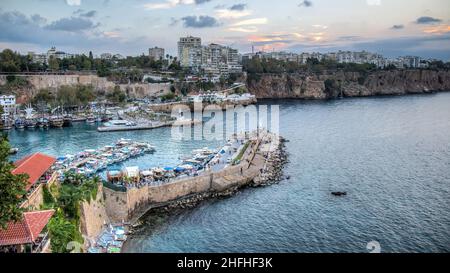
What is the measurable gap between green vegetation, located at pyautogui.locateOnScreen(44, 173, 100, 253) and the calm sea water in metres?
1.23

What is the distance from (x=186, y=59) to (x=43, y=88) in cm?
2426

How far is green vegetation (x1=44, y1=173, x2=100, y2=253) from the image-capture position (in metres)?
6.27

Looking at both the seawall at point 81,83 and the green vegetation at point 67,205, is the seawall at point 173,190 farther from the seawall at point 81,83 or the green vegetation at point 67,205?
the seawall at point 81,83

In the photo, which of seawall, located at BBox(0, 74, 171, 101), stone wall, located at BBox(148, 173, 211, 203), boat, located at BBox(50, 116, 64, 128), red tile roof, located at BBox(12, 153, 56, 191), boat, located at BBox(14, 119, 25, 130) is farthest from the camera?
seawall, located at BBox(0, 74, 171, 101)

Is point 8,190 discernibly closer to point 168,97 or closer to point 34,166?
point 34,166

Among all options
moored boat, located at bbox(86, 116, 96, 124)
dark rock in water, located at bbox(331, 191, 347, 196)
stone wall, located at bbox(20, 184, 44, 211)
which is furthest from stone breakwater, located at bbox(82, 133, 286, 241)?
moored boat, located at bbox(86, 116, 96, 124)

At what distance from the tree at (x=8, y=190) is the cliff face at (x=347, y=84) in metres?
41.1

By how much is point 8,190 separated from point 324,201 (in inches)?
319

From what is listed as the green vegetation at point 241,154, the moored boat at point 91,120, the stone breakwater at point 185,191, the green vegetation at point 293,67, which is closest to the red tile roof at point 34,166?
the stone breakwater at point 185,191

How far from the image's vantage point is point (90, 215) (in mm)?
8383

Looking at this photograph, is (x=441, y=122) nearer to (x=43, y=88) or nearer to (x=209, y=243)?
(x=209, y=243)

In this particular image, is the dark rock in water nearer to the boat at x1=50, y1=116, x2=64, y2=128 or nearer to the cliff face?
the boat at x1=50, y1=116, x2=64, y2=128

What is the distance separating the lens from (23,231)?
15.6 ft
